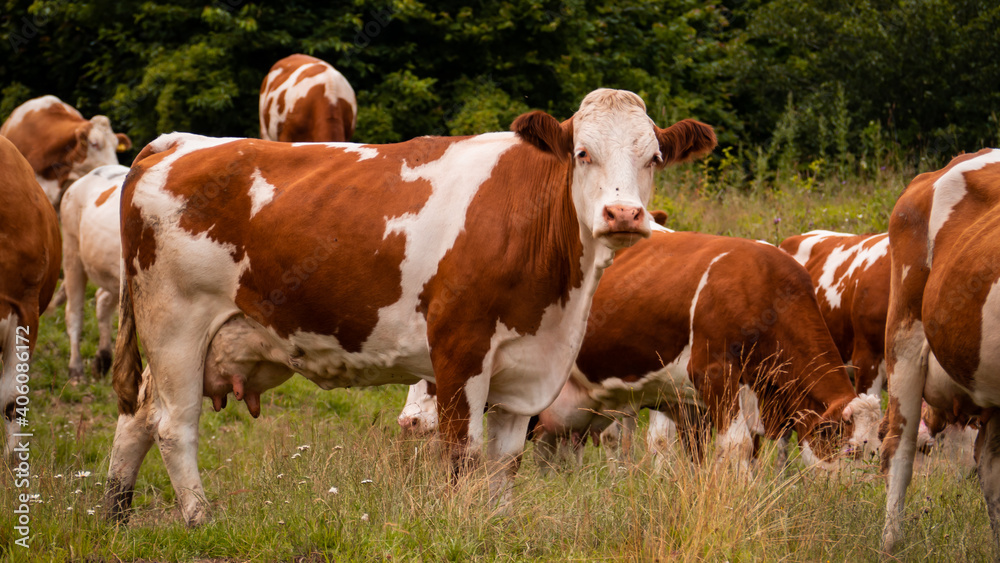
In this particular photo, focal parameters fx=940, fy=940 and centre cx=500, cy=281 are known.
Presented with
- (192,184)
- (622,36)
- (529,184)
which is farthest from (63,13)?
(529,184)

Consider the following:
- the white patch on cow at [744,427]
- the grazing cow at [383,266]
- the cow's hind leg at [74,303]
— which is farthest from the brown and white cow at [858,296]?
the cow's hind leg at [74,303]

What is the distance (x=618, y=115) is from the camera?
4480 millimetres

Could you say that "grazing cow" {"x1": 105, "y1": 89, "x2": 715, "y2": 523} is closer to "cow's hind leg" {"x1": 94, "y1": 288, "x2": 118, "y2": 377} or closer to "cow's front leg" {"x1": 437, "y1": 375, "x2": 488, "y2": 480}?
"cow's front leg" {"x1": 437, "y1": 375, "x2": 488, "y2": 480}

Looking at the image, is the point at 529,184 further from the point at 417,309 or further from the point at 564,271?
the point at 417,309

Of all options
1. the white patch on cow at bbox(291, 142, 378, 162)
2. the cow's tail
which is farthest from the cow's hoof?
the white patch on cow at bbox(291, 142, 378, 162)

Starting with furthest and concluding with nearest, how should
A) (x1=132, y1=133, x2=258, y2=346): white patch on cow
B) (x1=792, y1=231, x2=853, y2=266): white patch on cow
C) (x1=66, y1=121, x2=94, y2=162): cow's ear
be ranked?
(x1=66, y1=121, x2=94, y2=162): cow's ear
(x1=792, y1=231, x2=853, y2=266): white patch on cow
(x1=132, y1=133, x2=258, y2=346): white patch on cow

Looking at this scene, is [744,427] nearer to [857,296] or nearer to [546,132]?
[546,132]

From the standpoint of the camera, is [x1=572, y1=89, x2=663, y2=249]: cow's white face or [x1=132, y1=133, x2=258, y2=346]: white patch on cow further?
[x1=132, y1=133, x2=258, y2=346]: white patch on cow

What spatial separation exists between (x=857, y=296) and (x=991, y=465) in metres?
3.27

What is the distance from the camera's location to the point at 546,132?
181 inches

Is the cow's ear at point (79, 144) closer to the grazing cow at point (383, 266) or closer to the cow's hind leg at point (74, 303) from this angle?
the cow's hind leg at point (74, 303)

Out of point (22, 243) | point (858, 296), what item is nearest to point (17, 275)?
point (22, 243)

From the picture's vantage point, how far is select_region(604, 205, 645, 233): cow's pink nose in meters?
4.09

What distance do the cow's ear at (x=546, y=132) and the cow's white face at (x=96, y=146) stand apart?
889 centimetres
